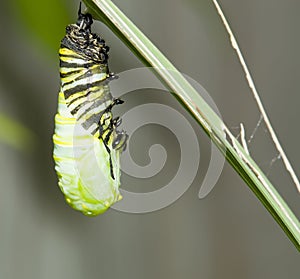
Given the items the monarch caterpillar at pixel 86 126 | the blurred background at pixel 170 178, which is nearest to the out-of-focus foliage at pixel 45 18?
the monarch caterpillar at pixel 86 126

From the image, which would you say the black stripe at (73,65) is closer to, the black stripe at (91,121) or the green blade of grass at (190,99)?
the black stripe at (91,121)

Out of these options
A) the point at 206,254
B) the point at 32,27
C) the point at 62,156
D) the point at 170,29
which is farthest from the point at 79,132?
the point at 206,254

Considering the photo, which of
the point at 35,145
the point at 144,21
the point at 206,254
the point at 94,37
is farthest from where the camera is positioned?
the point at 206,254

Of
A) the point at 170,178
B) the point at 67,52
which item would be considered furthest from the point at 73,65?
the point at 170,178

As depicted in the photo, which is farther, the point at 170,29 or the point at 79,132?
the point at 170,29

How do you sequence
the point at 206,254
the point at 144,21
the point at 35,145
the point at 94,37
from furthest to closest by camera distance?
the point at 206,254
the point at 144,21
the point at 35,145
the point at 94,37

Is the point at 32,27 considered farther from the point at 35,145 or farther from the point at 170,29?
the point at 170,29

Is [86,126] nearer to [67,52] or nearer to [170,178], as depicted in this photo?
[67,52]

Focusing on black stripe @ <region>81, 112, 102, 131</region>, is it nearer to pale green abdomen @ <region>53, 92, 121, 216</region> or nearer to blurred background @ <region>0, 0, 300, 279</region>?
pale green abdomen @ <region>53, 92, 121, 216</region>
